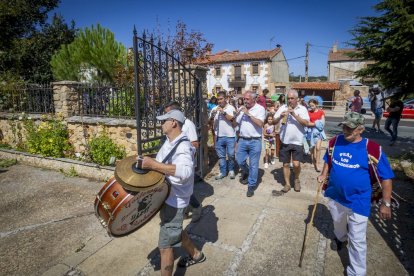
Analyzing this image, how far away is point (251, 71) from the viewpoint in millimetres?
36875

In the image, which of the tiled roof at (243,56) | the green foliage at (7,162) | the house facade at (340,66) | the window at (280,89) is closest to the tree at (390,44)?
the green foliage at (7,162)

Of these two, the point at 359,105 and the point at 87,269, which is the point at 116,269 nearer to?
the point at 87,269

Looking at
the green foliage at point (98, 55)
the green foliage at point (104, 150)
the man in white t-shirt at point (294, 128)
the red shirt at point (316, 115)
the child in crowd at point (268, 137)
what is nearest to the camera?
the man in white t-shirt at point (294, 128)

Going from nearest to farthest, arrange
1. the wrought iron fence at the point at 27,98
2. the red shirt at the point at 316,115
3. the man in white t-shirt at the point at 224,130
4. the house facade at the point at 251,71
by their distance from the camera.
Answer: the man in white t-shirt at the point at 224,130, the red shirt at the point at 316,115, the wrought iron fence at the point at 27,98, the house facade at the point at 251,71

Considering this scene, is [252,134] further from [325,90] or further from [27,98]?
[325,90]

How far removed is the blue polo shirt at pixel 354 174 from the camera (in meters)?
2.66

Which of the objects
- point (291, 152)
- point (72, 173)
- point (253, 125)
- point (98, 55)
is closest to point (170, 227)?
point (253, 125)

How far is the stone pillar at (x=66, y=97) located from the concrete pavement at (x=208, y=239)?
2841mm

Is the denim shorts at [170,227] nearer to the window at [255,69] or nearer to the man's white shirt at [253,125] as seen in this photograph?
the man's white shirt at [253,125]

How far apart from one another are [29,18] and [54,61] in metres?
8.01

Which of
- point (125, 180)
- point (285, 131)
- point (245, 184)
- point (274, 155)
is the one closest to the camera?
point (125, 180)

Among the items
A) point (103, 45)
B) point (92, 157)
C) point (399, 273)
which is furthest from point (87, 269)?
point (103, 45)

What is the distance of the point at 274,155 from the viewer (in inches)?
295

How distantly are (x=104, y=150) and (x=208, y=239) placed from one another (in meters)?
3.81
